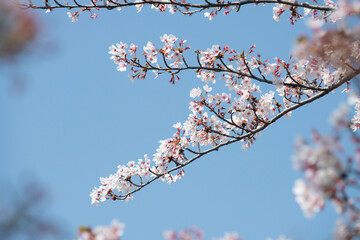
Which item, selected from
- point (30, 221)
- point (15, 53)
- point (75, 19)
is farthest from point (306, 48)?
point (75, 19)

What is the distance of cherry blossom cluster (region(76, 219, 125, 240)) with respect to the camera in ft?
10.9

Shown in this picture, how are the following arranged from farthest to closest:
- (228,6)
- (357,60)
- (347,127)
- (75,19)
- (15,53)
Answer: (75,19)
(228,6)
(357,60)
(347,127)
(15,53)

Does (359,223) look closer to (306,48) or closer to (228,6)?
(306,48)

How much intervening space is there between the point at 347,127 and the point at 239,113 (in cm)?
317

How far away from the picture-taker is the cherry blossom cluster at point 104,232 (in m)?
3.33

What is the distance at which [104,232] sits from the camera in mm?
3328

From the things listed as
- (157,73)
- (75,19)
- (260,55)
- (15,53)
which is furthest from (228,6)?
(15,53)

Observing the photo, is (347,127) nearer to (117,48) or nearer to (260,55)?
(260,55)

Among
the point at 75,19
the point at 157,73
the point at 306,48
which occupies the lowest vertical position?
the point at 306,48

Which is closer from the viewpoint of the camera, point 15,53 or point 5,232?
point 5,232

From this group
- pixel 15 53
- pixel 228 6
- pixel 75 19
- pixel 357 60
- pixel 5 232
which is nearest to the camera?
pixel 5 232

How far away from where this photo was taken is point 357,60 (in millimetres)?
5703

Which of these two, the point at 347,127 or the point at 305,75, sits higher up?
the point at 305,75

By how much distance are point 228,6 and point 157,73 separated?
1.60 metres
